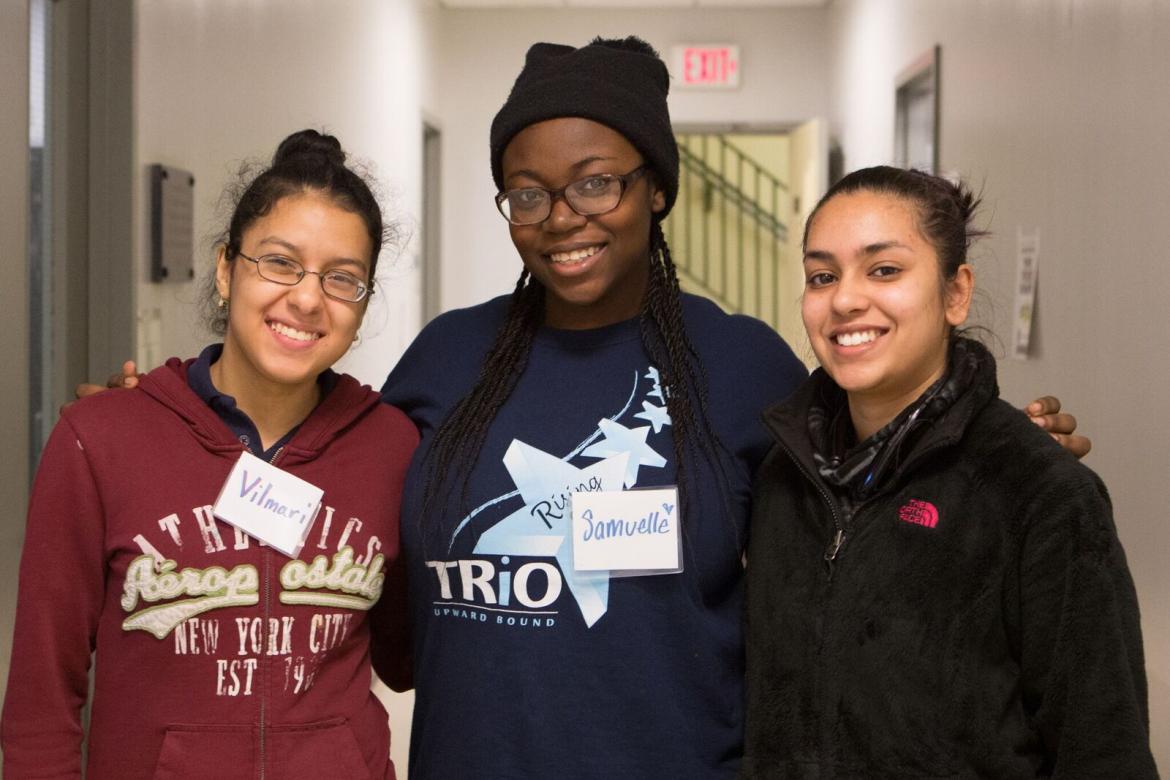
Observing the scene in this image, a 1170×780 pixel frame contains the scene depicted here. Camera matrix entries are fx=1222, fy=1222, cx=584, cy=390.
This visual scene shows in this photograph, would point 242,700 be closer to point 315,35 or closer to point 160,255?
point 160,255

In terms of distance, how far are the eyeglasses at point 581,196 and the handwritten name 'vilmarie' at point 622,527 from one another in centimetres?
40

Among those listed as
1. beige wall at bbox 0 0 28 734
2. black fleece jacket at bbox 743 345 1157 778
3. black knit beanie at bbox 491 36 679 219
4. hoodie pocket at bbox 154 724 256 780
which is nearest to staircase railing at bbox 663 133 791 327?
beige wall at bbox 0 0 28 734

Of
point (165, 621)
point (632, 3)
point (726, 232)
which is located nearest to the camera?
point (165, 621)

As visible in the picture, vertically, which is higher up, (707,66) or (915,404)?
(707,66)

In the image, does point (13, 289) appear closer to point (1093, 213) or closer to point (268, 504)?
point (268, 504)

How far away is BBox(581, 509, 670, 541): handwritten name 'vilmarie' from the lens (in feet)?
4.96

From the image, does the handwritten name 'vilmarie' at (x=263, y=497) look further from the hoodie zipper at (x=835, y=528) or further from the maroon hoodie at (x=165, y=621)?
the hoodie zipper at (x=835, y=528)

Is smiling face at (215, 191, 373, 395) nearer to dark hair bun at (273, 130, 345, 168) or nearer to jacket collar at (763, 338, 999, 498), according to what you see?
dark hair bun at (273, 130, 345, 168)

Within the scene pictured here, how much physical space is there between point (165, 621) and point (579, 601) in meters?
0.50

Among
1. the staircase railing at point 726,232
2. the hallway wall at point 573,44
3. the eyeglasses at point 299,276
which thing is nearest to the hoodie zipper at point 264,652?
the eyeglasses at point 299,276

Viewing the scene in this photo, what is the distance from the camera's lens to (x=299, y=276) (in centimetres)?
156

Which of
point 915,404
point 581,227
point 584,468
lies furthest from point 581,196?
point 915,404

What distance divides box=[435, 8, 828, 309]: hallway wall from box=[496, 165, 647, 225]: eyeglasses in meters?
5.74

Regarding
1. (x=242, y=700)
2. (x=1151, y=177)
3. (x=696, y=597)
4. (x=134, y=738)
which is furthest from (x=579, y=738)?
(x=1151, y=177)
